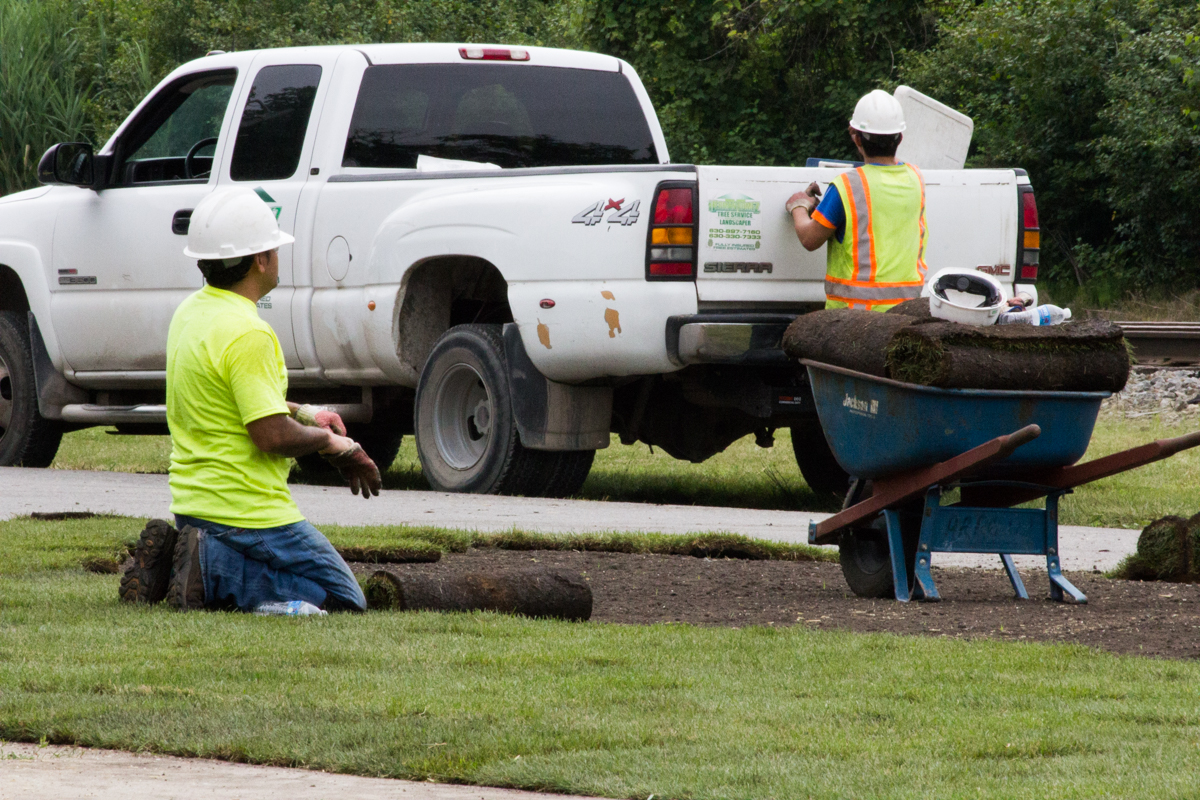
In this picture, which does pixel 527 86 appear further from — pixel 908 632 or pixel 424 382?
pixel 908 632

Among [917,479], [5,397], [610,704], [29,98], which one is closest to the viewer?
[610,704]

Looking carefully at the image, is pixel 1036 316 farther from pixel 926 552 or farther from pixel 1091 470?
pixel 926 552

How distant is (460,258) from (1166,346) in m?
12.3

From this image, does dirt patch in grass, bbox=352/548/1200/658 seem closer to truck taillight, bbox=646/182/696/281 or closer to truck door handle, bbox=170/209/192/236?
truck taillight, bbox=646/182/696/281

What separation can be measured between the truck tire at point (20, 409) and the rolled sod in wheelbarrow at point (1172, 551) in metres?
7.60

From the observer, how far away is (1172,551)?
745cm

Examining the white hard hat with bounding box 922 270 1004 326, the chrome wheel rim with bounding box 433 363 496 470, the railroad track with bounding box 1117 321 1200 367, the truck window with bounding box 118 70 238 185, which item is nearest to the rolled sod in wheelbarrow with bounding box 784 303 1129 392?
the white hard hat with bounding box 922 270 1004 326

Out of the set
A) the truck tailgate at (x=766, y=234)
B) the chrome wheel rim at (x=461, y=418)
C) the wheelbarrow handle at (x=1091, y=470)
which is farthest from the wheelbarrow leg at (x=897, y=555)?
the chrome wheel rim at (x=461, y=418)

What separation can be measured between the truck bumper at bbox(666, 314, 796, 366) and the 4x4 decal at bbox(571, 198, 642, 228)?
55cm

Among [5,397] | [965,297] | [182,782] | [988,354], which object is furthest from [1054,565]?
[5,397]

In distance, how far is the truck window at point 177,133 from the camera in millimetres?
11234

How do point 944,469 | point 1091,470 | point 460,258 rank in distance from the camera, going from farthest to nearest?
point 460,258 → point 1091,470 → point 944,469

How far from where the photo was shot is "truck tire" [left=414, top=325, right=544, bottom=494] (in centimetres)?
993

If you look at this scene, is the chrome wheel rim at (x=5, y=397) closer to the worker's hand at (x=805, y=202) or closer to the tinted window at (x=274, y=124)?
the tinted window at (x=274, y=124)
